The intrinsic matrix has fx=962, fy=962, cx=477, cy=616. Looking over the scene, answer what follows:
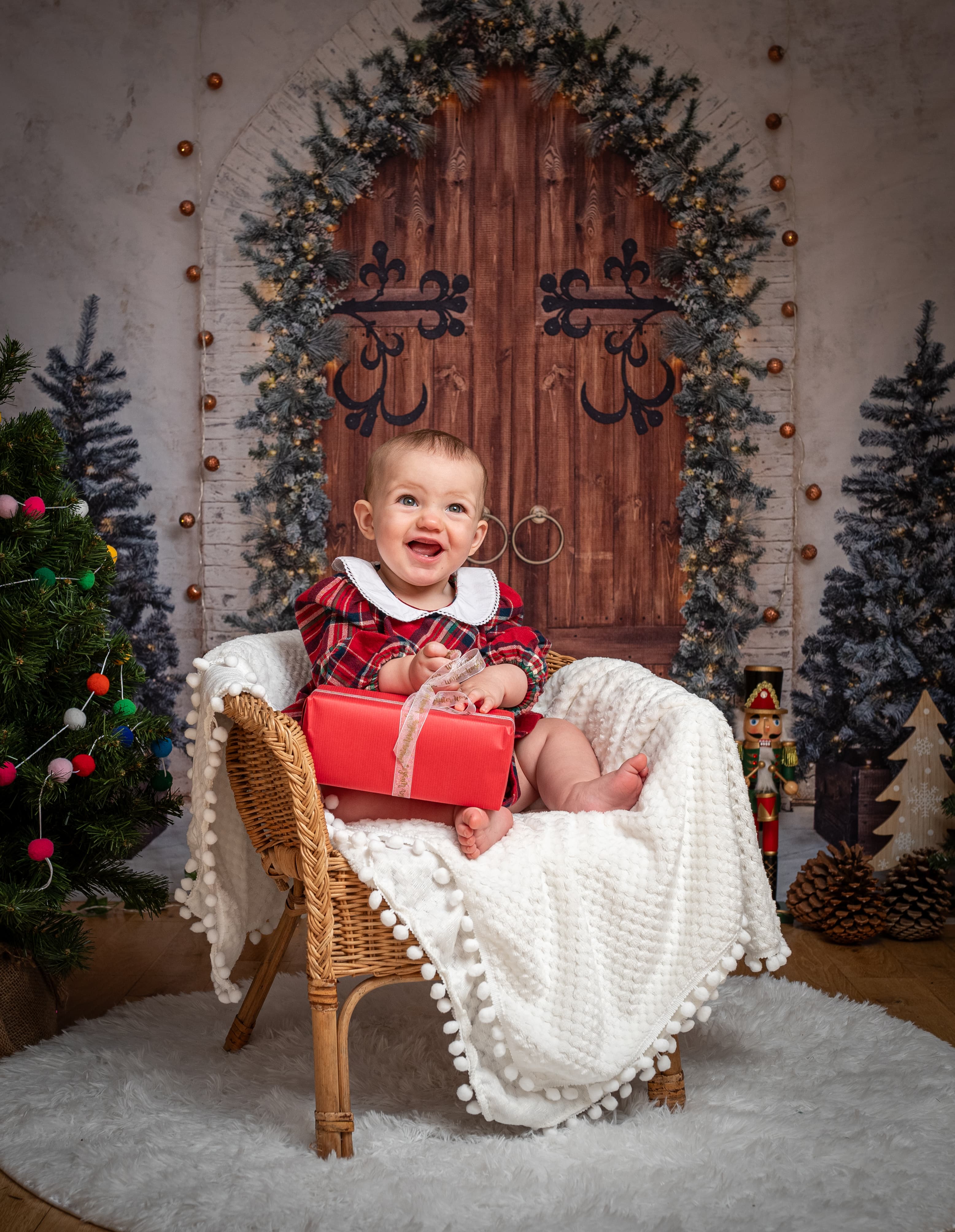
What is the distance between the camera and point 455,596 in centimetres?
187

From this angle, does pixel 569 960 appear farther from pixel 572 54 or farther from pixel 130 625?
pixel 572 54

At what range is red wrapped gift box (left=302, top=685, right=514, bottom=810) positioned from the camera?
1.41 meters

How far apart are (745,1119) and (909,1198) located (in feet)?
0.84

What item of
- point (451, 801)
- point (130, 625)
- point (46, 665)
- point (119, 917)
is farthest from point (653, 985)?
point (130, 625)

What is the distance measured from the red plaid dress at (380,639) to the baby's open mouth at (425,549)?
92 mm

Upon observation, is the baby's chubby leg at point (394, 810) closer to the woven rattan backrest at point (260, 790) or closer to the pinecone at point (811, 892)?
the woven rattan backrest at point (260, 790)

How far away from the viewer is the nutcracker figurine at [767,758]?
2.33 metres

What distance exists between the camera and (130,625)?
10.7ft

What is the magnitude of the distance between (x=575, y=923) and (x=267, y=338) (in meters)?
2.41

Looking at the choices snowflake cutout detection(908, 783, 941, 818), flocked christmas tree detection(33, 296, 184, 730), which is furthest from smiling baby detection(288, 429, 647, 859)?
flocked christmas tree detection(33, 296, 184, 730)

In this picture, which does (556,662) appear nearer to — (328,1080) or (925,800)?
(328,1080)

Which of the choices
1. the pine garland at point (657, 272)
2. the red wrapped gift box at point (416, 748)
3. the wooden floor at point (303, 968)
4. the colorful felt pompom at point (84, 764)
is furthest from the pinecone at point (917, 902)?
the colorful felt pompom at point (84, 764)

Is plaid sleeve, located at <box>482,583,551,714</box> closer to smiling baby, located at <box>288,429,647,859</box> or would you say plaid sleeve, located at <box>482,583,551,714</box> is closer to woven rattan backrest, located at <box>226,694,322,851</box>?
smiling baby, located at <box>288,429,647,859</box>

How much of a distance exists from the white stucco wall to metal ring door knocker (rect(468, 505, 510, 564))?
868mm
